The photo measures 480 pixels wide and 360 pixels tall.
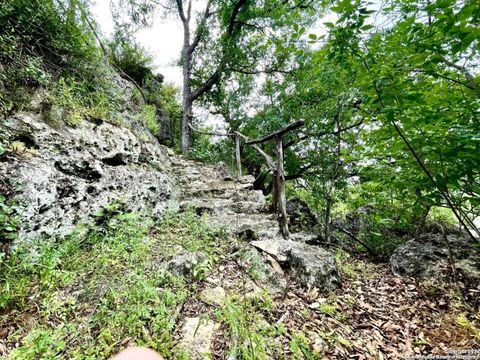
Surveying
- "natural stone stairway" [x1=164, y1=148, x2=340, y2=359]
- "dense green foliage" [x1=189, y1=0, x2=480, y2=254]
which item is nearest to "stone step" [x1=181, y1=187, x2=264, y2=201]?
"natural stone stairway" [x1=164, y1=148, x2=340, y2=359]

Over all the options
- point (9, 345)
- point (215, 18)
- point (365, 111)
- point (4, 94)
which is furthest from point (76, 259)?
point (215, 18)

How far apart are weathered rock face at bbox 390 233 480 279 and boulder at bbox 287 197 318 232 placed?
67.2 inches

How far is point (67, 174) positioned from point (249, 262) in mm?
2498

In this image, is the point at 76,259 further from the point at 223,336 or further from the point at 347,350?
the point at 347,350

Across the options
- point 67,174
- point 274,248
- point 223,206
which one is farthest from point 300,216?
point 67,174

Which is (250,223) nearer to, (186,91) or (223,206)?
(223,206)

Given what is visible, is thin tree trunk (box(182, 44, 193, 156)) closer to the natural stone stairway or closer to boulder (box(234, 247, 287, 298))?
the natural stone stairway

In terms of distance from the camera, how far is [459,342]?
1.90 m

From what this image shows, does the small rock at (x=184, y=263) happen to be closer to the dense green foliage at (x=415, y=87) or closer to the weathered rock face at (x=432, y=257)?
the dense green foliage at (x=415, y=87)

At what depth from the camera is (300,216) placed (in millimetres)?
4898

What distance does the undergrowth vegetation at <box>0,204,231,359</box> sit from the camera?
5.09ft

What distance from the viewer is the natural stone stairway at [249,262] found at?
1.83m

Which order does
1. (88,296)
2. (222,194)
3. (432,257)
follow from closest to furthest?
(88,296) < (432,257) < (222,194)

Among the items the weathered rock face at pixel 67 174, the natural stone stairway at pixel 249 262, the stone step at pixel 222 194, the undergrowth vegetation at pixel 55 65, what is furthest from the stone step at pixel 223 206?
the undergrowth vegetation at pixel 55 65
